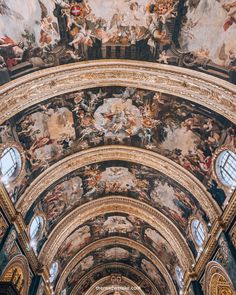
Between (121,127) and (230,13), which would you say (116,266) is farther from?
(230,13)

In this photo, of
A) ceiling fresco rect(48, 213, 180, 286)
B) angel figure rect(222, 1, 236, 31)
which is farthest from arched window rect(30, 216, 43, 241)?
angel figure rect(222, 1, 236, 31)

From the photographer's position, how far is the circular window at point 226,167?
1088 centimetres

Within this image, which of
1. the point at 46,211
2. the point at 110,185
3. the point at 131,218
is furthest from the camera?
the point at 131,218

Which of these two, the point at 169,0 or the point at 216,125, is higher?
the point at 169,0

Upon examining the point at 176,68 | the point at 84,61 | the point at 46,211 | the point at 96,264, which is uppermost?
the point at 176,68

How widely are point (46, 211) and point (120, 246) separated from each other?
10.4 m

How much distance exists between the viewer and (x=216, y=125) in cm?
1097

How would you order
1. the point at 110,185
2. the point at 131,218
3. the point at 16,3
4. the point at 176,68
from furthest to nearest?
the point at 131,218 → the point at 110,185 → the point at 176,68 → the point at 16,3

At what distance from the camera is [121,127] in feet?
44.5

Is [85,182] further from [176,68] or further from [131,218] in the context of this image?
[176,68]

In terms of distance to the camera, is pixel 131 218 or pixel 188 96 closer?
pixel 188 96

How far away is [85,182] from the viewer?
15969 mm

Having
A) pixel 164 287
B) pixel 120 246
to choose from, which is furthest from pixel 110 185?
pixel 164 287

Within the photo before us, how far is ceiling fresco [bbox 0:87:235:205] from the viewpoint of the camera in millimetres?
11281
